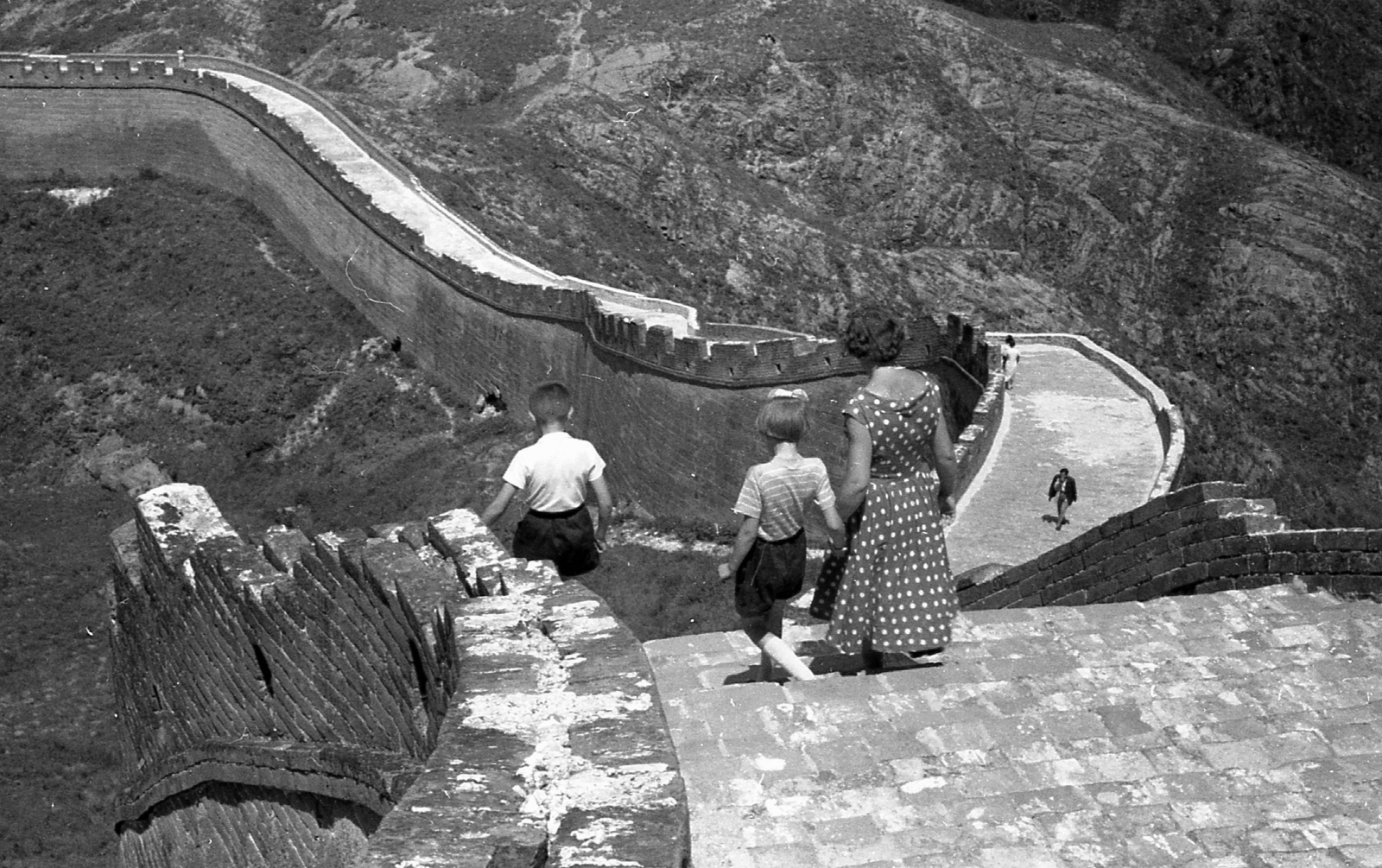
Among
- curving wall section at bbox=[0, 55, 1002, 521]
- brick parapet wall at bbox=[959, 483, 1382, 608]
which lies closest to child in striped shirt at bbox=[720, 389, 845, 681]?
brick parapet wall at bbox=[959, 483, 1382, 608]

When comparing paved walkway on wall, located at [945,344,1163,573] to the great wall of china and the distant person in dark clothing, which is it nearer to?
the distant person in dark clothing

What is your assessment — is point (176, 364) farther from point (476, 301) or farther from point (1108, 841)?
point (1108, 841)

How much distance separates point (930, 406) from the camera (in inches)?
311

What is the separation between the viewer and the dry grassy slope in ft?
132

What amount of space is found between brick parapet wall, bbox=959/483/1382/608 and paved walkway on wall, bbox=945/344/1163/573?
23.1 ft

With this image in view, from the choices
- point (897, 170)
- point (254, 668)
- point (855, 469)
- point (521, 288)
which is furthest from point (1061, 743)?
point (897, 170)

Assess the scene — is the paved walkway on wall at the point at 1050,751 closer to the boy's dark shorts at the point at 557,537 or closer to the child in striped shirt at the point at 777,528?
the child in striped shirt at the point at 777,528

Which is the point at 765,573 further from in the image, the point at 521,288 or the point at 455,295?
the point at 455,295

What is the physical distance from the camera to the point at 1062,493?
20.5 meters

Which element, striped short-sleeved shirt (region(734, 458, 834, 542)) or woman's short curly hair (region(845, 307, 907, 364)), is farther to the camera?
striped short-sleeved shirt (region(734, 458, 834, 542))

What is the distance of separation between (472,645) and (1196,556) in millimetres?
4751

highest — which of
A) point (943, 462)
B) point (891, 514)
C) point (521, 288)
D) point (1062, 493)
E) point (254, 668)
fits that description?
point (943, 462)

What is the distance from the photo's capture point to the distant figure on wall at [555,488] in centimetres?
850

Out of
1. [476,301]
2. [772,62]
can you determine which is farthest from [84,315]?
[772,62]
